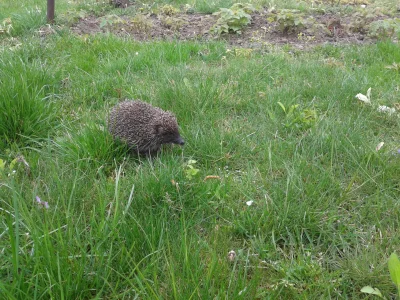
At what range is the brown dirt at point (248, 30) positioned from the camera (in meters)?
6.05

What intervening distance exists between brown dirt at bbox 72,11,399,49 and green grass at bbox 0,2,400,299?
1104 millimetres

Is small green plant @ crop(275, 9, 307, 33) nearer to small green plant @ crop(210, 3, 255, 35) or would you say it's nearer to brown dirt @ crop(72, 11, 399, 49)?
brown dirt @ crop(72, 11, 399, 49)

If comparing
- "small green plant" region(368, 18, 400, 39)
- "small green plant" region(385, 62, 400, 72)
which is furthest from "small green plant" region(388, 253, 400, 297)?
"small green plant" region(368, 18, 400, 39)

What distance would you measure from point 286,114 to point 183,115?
972 mm

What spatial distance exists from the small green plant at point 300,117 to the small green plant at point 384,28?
10.2 ft

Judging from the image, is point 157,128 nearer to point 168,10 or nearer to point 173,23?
point 173,23

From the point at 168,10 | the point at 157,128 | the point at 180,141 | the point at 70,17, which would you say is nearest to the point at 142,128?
the point at 157,128

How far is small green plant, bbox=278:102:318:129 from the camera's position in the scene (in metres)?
3.44

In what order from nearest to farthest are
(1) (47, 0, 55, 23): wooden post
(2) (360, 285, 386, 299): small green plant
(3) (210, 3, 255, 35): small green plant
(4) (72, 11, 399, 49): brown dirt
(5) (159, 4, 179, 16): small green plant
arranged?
(2) (360, 285, 386, 299): small green plant < (4) (72, 11, 399, 49): brown dirt < (3) (210, 3, 255, 35): small green plant < (1) (47, 0, 55, 23): wooden post < (5) (159, 4, 179, 16): small green plant

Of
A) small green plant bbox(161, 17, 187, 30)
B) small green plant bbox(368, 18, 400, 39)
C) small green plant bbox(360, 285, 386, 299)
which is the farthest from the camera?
small green plant bbox(161, 17, 187, 30)

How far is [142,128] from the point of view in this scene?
10.7ft

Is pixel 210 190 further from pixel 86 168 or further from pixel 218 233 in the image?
pixel 86 168

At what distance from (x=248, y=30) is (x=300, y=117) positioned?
11.5 ft

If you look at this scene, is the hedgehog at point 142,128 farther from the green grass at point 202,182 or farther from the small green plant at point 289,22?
the small green plant at point 289,22
